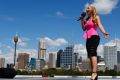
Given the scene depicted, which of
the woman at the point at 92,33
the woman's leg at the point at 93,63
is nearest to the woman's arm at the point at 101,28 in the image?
the woman at the point at 92,33

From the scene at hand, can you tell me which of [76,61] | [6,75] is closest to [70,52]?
[76,61]

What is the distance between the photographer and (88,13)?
875 cm

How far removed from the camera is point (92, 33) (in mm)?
8672

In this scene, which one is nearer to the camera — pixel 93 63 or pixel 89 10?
pixel 93 63

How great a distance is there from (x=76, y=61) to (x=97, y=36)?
181396 millimetres

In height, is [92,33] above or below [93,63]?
above

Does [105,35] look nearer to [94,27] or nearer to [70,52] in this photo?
[94,27]

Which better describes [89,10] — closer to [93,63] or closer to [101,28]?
[101,28]

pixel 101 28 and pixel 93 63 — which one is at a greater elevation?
pixel 101 28

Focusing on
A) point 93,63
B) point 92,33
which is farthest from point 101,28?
point 93,63

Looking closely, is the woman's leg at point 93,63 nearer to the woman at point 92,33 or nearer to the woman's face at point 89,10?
the woman at point 92,33

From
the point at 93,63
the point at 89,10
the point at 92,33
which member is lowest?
the point at 93,63

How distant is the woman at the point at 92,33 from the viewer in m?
8.40

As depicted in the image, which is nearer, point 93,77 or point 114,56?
point 93,77
